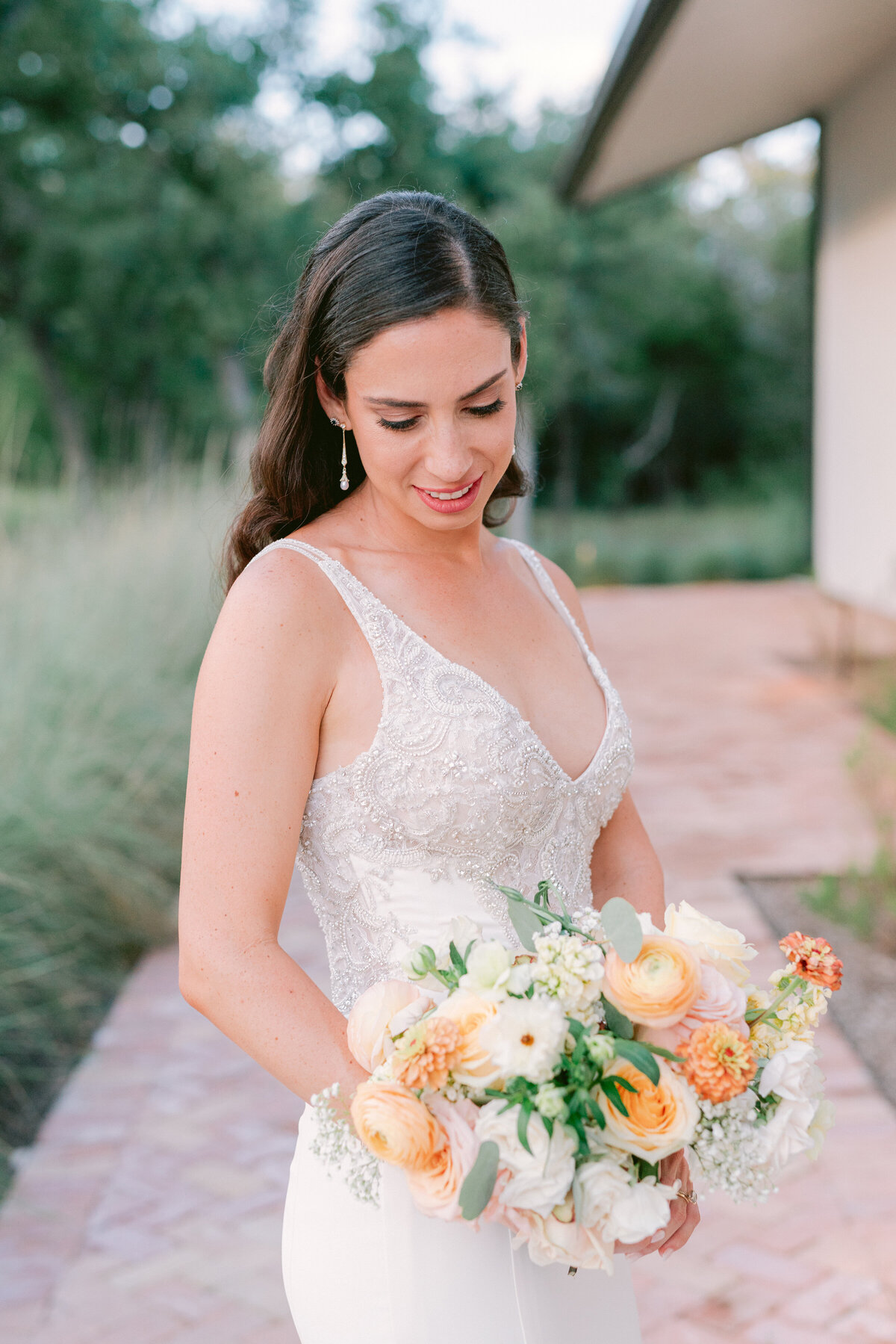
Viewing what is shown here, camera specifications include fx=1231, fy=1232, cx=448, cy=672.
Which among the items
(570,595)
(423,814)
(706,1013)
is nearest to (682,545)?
(570,595)

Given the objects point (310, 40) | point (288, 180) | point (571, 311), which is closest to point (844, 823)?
point (310, 40)

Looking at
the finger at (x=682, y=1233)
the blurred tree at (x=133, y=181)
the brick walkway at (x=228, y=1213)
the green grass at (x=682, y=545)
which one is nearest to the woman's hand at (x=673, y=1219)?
the finger at (x=682, y=1233)

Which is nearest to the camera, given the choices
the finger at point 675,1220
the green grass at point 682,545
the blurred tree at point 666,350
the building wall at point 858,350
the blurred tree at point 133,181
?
the finger at point 675,1220

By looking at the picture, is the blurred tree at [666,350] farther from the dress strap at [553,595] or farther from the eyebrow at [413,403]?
the eyebrow at [413,403]

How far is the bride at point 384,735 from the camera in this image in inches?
59.5

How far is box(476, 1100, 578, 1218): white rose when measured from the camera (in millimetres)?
1191

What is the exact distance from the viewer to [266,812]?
153cm

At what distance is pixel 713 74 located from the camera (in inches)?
281

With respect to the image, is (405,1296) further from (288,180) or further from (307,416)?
(288,180)

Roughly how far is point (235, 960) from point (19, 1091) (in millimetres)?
2868

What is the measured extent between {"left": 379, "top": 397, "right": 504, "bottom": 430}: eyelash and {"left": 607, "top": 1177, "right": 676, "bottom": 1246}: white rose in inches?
38.6

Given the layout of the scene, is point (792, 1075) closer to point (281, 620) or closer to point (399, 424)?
point (281, 620)

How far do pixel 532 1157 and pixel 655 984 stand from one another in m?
0.21

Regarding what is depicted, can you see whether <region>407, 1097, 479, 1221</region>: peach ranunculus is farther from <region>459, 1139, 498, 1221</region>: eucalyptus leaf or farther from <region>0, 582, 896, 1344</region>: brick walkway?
<region>0, 582, 896, 1344</region>: brick walkway
